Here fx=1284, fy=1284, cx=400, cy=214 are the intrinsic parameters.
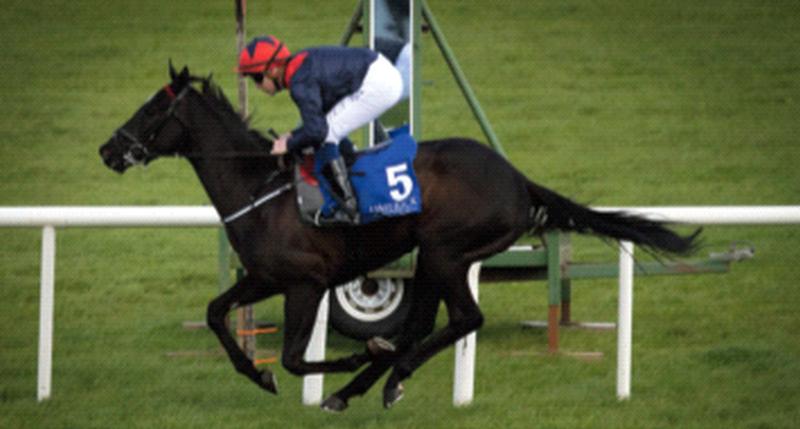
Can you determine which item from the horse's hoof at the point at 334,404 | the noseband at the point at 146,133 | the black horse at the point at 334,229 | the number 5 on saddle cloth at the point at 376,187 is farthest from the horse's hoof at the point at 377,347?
the noseband at the point at 146,133

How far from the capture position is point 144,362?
618 centimetres

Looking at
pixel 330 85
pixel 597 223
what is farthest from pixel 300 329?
pixel 597 223

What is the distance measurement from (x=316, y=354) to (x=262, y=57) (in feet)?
4.11

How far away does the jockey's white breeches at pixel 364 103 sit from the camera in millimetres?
4852

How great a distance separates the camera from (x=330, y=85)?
486 centimetres

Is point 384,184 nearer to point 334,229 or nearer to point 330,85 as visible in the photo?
point 334,229

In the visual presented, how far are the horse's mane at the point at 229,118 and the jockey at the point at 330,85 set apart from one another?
0.20 metres

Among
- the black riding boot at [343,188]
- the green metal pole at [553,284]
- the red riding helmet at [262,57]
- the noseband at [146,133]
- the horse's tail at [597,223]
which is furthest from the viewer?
the green metal pole at [553,284]

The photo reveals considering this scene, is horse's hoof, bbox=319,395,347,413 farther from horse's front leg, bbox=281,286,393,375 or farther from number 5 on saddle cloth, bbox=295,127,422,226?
number 5 on saddle cloth, bbox=295,127,422,226

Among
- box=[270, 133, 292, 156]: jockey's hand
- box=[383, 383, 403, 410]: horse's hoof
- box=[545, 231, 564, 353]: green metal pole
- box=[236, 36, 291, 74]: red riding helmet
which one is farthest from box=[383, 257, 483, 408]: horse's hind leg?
box=[545, 231, 564, 353]: green metal pole

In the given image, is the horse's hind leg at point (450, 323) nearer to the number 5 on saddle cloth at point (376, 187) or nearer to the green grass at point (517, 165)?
the green grass at point (517, 165)

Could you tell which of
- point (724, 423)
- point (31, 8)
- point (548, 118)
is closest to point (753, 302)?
point (724, 423)

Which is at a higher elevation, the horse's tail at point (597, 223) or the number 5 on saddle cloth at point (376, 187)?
the number 5 on saddle cloth at point (376, 187)

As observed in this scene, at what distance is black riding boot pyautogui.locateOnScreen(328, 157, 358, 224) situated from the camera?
15.5ft
